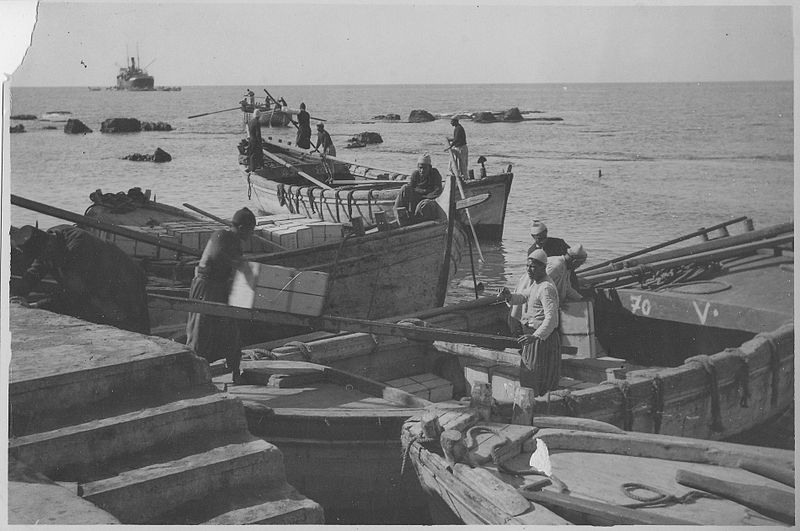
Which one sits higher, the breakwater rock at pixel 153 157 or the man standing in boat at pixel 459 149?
the breakwater rock at pixel 153 157

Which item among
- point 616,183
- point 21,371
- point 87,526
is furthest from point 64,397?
point 616,183

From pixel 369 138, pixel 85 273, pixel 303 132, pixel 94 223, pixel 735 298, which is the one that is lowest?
pixel 735 298

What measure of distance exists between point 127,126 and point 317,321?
121 ft

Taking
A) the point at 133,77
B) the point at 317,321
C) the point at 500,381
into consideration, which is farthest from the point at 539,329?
the point at 133,77

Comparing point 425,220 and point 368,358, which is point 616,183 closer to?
point 425,220

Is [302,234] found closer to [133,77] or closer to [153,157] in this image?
[133,77]

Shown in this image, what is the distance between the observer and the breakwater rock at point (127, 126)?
127 ft

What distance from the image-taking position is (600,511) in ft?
14.3

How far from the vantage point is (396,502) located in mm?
5945

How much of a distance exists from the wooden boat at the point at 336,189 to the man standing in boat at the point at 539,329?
234 inches

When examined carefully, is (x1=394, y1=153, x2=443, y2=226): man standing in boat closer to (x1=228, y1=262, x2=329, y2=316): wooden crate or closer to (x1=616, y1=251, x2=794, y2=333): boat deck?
(x1=616, y1=251, x2=794, y2=333): boat deck

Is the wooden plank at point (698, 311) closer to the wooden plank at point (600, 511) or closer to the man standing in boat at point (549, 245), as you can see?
the man standing in boat at point (549, 245)

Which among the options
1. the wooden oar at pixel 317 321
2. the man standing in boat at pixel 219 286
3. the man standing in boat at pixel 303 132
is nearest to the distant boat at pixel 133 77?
the man standing in boat at pixel 219 286

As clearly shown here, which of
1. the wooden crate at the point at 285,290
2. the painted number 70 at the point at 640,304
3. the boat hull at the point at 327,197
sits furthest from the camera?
the boat hull at the point at 327,197
